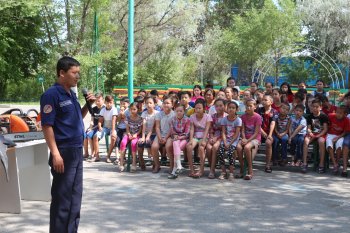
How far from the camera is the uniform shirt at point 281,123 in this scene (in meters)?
9.09

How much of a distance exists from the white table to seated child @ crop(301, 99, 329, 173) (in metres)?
4.68

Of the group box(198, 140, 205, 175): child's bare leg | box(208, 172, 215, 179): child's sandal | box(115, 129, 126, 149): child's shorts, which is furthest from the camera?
box(115, 129, 126, 149): child's shorts

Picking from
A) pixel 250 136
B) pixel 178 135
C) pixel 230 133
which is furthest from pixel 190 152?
pixel 250 136

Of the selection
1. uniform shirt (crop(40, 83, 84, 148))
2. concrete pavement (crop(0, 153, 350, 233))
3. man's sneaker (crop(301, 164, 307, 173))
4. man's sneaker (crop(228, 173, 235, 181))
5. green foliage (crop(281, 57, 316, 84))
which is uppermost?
green foliage (crop(281, 57, 316, 84))

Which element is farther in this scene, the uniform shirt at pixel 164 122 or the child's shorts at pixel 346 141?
the uniform shirt at pixel 164 122

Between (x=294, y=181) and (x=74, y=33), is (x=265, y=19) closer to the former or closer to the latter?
(x=74, y=33)

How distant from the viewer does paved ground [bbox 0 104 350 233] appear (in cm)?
541

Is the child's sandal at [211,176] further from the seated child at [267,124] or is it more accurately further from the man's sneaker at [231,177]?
the seated child at [267,124]

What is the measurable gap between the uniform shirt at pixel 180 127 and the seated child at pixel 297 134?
199 centimetres

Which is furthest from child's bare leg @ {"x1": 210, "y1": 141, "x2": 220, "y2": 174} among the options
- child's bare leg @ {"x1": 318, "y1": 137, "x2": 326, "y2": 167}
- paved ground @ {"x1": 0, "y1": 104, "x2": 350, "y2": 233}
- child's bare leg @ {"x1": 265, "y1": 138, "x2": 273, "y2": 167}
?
child's bare leg @ {"x1": 318, "y1": 137, "x2": 326, "y2": 167}

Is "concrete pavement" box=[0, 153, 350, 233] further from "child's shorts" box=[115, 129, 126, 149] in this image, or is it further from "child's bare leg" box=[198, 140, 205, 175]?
"child's shorts" box=[115, 129, 126, 149]

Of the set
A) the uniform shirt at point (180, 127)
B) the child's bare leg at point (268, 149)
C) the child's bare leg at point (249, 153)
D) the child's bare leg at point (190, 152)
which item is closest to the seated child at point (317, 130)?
the child's bare leg at point (268, 149)

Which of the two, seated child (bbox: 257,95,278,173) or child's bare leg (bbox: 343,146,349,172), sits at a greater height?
seated child (bbox: 257,95,278,173)

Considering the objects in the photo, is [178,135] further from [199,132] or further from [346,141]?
[346,141]
